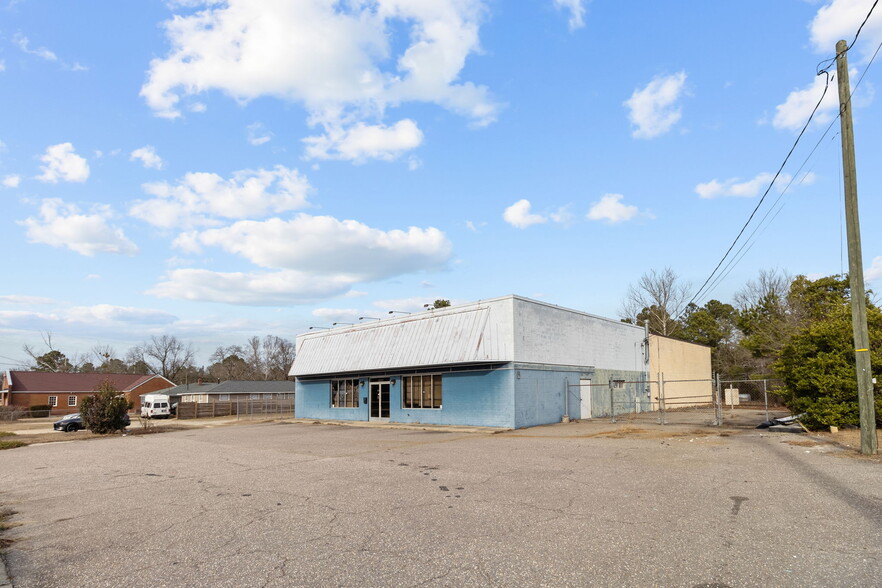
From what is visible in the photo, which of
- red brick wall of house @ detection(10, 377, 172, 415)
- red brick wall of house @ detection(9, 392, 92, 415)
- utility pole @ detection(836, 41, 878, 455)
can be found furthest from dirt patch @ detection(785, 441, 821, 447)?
red brick wall of house @ detection(9, 392, 92, 415)

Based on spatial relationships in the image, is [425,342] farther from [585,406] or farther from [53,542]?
[53,542]

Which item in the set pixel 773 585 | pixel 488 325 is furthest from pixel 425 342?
pixel 773 585

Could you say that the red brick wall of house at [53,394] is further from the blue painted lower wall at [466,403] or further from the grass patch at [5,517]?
the grass patch at [5,517]

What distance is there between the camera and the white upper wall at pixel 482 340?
24.2 metres

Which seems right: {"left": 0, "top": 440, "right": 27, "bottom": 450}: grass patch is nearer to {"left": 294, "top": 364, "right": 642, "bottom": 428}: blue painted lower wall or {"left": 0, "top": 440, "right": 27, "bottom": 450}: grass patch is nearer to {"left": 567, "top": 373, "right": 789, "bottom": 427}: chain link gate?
{"left": 294, "top": 364, "right": 642, "bottom": 428}: blue painted lower wall

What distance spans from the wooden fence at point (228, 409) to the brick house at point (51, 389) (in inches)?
816

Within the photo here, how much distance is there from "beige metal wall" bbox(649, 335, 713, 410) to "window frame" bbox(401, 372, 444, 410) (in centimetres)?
1534

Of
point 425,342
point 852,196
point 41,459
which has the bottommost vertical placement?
point 41,459

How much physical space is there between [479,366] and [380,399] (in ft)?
25.1

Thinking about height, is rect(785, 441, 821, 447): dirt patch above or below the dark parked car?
above

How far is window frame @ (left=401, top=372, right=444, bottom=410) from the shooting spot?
2638 centimetres

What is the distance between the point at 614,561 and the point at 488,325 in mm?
18715

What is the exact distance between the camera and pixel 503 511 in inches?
322

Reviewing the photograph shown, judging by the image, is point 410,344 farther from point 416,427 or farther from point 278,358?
point 278,358
